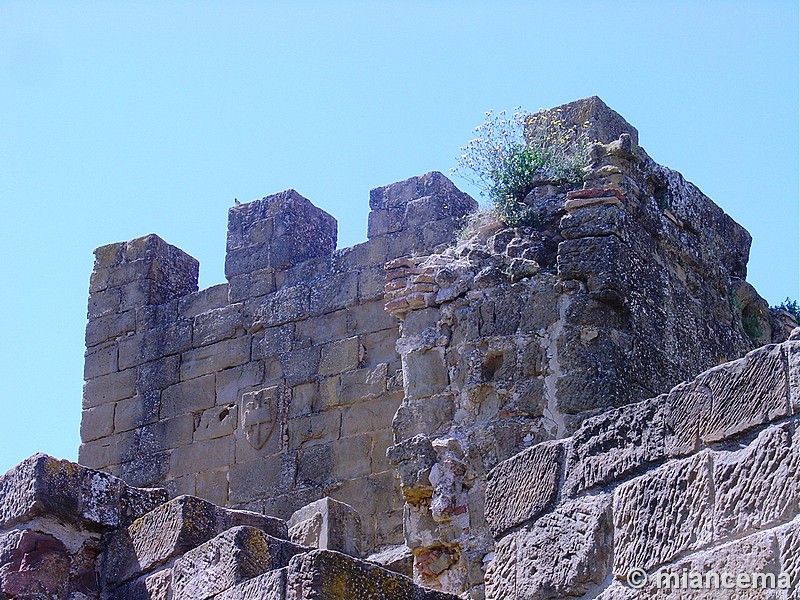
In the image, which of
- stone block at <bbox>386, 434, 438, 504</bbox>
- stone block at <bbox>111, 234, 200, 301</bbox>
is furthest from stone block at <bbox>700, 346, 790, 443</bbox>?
stone block at <bbox>111, 234, 200, 301</bbox>

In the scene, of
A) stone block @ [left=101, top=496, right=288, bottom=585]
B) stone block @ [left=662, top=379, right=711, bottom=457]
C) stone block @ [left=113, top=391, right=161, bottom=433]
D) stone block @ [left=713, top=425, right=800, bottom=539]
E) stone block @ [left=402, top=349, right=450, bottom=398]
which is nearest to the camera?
stone block @ [left=713, top=425, right=800, bottom=539]

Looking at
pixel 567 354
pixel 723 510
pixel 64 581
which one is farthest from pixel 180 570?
pixel 567 354

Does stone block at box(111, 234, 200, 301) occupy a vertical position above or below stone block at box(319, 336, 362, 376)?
above

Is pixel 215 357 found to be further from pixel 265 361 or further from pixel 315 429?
pixel 315 429

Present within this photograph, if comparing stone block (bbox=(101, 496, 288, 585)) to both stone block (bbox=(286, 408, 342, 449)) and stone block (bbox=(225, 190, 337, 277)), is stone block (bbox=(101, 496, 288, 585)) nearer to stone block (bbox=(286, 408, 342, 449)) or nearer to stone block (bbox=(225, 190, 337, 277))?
stone block (bbox=(286, 408, 342, 449))

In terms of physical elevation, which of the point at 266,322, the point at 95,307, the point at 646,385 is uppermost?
the point at 95,307

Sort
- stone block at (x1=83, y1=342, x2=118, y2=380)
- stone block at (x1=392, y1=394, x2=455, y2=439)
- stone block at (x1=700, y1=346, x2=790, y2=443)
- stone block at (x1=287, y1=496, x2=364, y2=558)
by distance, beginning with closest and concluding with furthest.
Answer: stone block at (x1=700, y1=346, x2=790, y2=443), stone block at (x1=287, y1=496, x2=364, y2=558), stone block at (x1=392, y1=394, x2=455, y2=439), stone block at (x1=83, y1=342, x2=118, y2=380)

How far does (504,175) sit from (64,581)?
3.73 metres

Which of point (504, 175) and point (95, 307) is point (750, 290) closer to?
point (504, 175)

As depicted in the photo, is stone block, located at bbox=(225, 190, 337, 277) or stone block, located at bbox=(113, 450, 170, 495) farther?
stone block, located at bbox=(225, 190, 337, 277)

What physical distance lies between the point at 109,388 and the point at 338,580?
8210mm

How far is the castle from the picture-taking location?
12.3ft

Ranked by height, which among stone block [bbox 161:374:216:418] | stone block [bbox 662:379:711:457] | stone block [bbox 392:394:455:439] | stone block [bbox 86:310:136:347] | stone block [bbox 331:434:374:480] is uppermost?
stone block [bbox 86:310:136:347]

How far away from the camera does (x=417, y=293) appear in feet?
25.7
